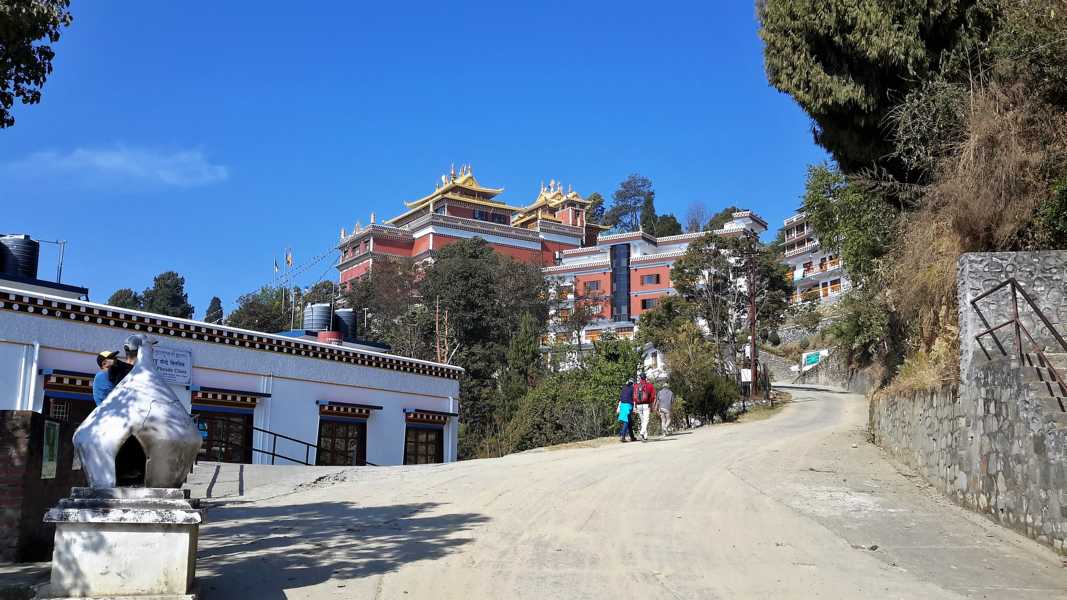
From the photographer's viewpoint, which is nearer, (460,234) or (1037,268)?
(1037,268)

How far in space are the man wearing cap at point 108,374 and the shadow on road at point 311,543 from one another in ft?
6.12

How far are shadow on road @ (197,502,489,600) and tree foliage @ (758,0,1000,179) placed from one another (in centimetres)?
1102

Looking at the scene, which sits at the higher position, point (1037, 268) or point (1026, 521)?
point (1037, 268)

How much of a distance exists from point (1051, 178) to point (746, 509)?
7005 mm

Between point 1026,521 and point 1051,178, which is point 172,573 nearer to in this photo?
point 1026,521

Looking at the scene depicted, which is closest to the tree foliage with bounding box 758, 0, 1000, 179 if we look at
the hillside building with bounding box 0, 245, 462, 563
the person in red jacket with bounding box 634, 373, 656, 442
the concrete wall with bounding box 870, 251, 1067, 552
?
the concrete wall with bounding box 870, 251, 1067, 552

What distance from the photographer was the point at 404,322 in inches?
2035

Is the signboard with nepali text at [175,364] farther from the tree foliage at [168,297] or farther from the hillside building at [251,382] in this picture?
the tree foliage at [168,297]

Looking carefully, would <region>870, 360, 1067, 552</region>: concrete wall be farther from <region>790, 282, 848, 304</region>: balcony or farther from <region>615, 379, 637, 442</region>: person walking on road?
<region>790, 282, 848, 304</region>: balcony

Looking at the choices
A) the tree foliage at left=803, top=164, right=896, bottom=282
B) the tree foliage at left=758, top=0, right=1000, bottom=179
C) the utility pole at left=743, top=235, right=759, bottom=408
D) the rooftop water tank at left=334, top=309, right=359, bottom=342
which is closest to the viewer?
the tree foliage at left=758, top=0, right=1000, bottom=179

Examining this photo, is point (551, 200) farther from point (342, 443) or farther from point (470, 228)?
point (342, 443)

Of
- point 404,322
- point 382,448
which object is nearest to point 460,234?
point 404,322

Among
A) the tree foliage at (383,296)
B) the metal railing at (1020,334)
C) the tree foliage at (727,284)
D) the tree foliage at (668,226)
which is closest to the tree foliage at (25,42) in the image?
the metal railing at (1020,334)

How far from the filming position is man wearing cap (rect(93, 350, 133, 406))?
303 inches
